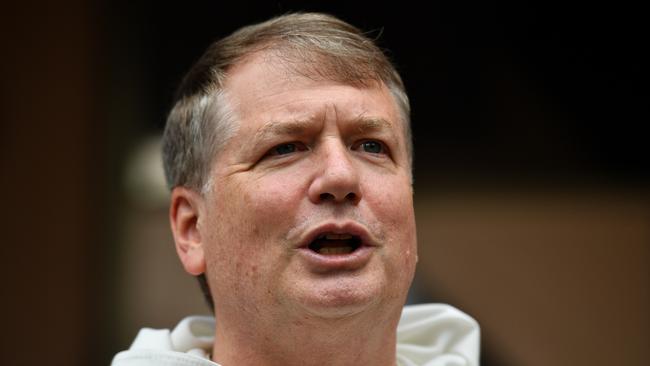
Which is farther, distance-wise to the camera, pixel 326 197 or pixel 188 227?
pixel 188 227

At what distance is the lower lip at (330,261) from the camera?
6.99ft

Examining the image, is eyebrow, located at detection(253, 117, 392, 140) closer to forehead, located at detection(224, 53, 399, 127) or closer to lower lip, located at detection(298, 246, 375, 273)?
forehead, located at detection(224, 53, 399, 127)

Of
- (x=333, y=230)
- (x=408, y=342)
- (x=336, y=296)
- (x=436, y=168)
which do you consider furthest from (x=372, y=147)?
(x=436, y=168)

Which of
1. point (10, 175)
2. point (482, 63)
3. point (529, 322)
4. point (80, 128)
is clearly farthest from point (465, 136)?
point (10, 175)

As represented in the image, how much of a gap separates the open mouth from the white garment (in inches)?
18.2

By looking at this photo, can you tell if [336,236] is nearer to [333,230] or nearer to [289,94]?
[333,230]

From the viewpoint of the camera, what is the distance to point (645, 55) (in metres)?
4.69

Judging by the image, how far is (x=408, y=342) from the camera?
9.77 ft

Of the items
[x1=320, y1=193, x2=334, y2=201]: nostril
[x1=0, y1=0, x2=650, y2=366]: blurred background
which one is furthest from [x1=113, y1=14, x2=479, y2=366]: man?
[x1=0, y1=0, x2=650, y2=366]: blurred background

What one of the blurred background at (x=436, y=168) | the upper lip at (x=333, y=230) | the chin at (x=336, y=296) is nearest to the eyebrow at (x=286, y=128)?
the upper lip at (x=333, y=230)

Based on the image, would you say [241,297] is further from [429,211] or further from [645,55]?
[645,55]

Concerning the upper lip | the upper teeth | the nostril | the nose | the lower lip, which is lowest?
the lower lip

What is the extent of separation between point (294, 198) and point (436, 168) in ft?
8.51

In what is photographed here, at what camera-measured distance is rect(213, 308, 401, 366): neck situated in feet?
7.25
